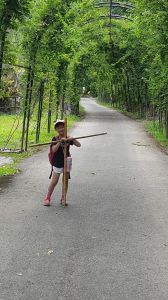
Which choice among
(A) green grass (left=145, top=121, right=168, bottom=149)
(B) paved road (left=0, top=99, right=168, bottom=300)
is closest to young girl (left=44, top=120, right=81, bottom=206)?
(B) paved road (left=0, top=99, right=168, bottom=300)

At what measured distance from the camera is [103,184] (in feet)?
36.5

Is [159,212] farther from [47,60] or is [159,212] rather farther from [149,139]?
[149,139]

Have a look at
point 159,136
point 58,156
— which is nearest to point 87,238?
point 58,156

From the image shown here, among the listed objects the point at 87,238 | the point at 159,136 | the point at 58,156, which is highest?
the point at 58,156

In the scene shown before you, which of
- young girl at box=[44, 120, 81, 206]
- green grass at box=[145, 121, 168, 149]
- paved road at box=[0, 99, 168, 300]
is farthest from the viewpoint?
green grass at box=[145, 121, 168, 149]

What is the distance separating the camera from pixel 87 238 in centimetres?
685

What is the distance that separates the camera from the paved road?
5144 millimetres

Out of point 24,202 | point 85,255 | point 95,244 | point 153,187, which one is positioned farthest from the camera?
point 153,187

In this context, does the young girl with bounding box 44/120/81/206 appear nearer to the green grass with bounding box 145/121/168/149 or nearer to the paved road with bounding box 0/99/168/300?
the paved road with bounding box 0/99/168/300

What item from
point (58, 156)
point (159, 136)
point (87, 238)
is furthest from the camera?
point (159, 136)

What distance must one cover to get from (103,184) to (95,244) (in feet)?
15.0

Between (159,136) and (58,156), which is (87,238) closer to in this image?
(58,156)

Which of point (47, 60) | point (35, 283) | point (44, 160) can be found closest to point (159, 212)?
point (35, 283)

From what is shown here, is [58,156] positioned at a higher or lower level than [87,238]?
higher
